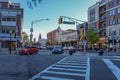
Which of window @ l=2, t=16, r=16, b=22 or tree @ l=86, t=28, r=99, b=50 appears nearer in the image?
window @ l=2, t=16, r=16, b=22

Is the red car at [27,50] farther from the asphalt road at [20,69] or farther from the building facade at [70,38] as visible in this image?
the building facade at [70,38]

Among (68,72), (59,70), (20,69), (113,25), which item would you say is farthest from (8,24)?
(68,72)

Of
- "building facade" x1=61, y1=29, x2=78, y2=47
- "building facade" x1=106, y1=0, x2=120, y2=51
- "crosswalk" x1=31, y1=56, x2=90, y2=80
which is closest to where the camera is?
"crosswalk" x1=31, y1=56, x2=90, y2=80


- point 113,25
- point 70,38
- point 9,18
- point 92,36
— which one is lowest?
point 92,36

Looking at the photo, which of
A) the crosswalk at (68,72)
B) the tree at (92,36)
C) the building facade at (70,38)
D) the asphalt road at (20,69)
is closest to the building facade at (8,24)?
the tree at (92,36)

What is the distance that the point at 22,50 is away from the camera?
57031 millimetres

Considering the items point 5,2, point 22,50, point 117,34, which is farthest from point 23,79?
point 117,34

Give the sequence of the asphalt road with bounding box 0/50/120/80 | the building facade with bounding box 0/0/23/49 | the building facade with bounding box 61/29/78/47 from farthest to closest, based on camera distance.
Result: the building facade with bounding box 61/29/78/47, the building facade with bounding box 0/0/23/49, the asphalt road with bounding box 0/50/120/80

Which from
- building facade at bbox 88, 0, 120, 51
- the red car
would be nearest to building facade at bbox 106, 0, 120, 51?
building facade at bbox 88, 0, 120, 51

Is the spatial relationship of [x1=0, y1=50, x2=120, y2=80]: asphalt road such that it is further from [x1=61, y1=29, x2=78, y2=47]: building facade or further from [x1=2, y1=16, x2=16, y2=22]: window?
[x1=61, y1=29, x2=78, y2=47]: building facade

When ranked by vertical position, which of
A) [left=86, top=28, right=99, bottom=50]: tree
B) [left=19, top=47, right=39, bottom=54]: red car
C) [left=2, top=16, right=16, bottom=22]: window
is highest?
[left=2, top=16, right=16, bottom=22]: window

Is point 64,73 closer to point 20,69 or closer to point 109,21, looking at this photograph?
point 20,69

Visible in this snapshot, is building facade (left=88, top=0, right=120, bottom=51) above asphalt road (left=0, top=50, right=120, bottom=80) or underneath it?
above

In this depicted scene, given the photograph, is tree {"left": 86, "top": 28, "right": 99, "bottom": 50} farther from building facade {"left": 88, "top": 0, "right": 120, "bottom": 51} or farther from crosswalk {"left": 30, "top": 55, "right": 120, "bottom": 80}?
crosswalk {"left": 30, "top": 55, "right": 120, "bottom": 80}
